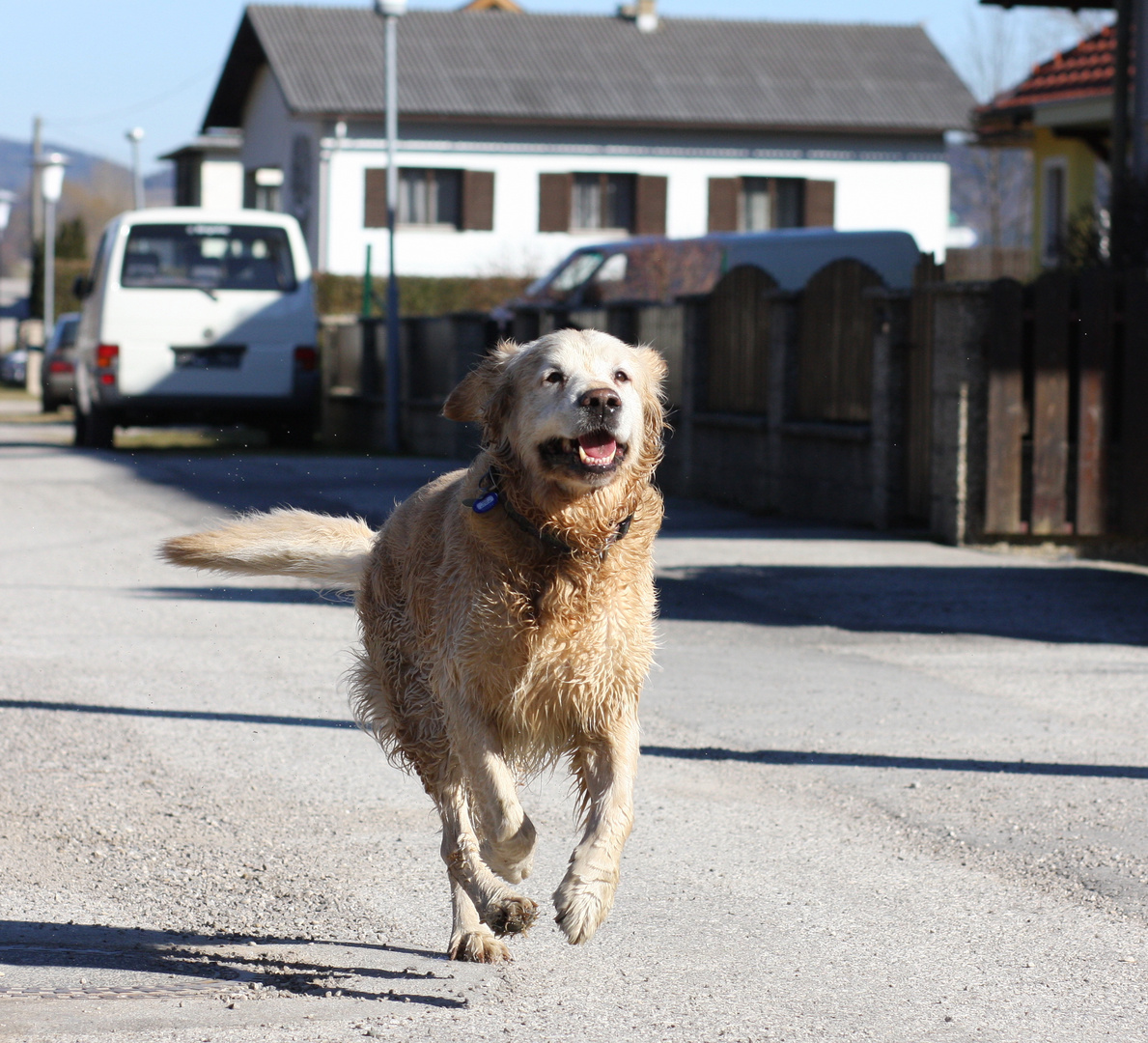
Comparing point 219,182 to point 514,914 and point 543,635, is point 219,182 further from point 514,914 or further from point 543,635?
point 514,914

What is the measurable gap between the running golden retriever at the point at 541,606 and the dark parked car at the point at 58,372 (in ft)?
93.3

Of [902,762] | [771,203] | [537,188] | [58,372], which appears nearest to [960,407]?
[902,762]

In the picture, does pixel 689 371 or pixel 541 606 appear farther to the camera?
pixel 689 371

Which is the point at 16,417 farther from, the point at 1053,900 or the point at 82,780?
the point at 1053,900

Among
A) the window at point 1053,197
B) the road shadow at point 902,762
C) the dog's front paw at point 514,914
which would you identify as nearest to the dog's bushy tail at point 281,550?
the dog's front paw at point 514,914

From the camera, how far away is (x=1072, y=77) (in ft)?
83.7

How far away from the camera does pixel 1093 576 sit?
37.7ft

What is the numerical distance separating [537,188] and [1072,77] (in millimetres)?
19328

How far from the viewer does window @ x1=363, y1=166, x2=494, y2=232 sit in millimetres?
42375

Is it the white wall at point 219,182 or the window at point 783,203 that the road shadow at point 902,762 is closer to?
the window at point 783,203

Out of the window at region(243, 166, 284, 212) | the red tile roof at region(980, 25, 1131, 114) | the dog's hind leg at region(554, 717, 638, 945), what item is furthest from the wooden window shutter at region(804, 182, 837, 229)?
the dog's hind leg at region(554, 717, 638, 945)

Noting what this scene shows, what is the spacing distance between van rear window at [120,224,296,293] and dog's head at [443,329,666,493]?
16374 millimetres

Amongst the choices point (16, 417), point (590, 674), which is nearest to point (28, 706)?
point (590, 674)

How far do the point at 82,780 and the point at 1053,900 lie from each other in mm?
3332
